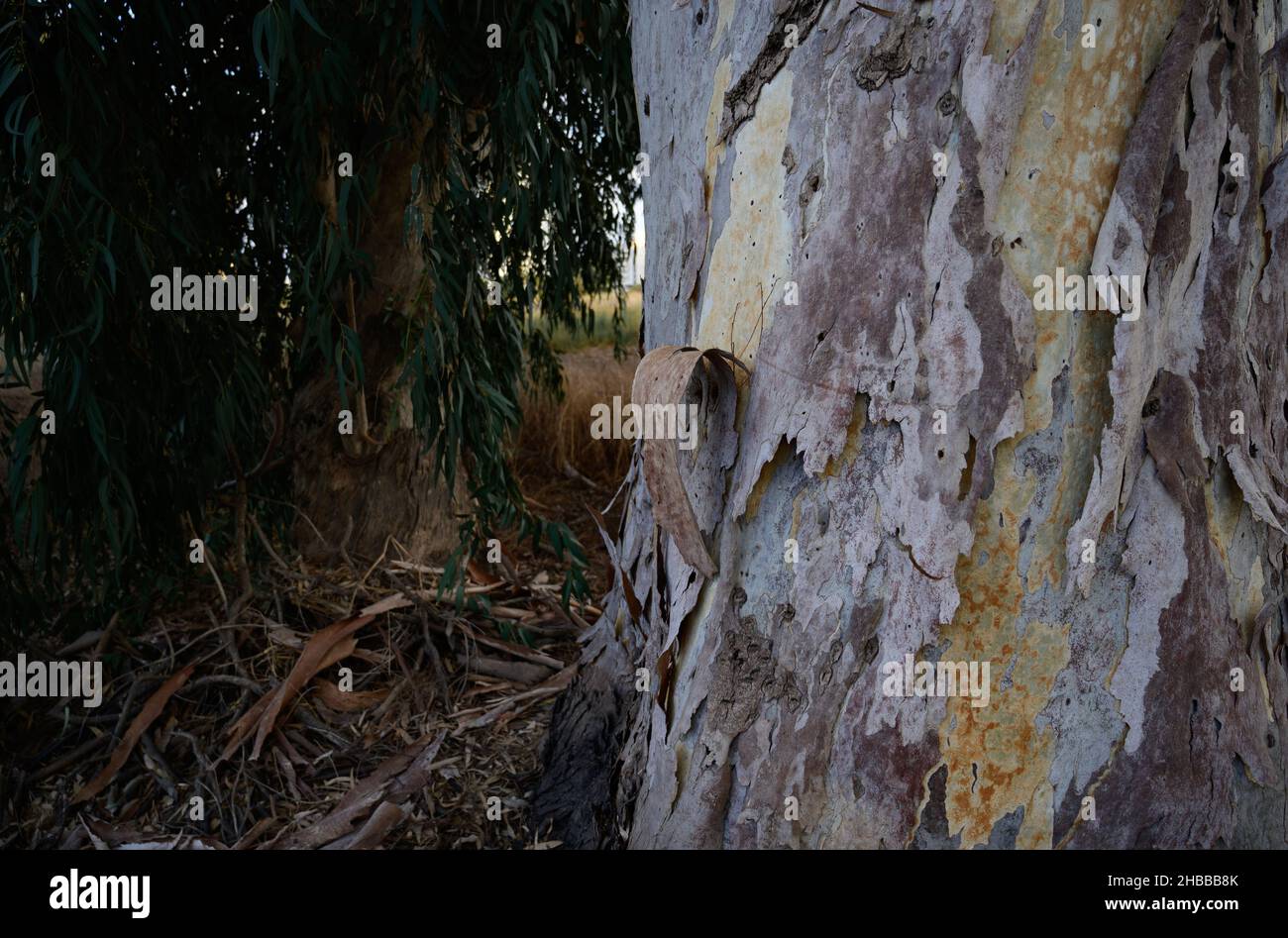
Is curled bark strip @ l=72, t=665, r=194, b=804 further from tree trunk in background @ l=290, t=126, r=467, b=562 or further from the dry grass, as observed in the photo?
the dry grass

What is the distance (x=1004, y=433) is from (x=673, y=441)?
0.40 m

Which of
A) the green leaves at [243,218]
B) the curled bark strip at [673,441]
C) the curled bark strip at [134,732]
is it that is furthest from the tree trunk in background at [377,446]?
the curled bark strip at [673,441]

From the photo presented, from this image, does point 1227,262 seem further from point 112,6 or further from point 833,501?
point 112,6

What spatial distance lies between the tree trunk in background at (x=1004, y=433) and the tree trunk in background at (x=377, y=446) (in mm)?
1856

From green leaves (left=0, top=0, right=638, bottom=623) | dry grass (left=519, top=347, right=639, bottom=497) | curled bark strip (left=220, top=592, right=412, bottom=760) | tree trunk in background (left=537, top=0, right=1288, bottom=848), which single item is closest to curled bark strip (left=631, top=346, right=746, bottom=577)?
tree trunk in background (left=537, top=0, right=1288, bottom=848)

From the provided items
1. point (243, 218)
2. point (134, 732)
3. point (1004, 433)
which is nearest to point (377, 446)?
point (243, 218)

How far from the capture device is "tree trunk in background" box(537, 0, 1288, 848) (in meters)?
1.14

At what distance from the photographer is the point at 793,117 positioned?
123 centimetres

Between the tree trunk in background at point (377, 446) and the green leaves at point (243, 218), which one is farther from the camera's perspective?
the tree trunk in background at point (377, 446)

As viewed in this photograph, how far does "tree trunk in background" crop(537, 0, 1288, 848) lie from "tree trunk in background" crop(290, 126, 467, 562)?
1.86 metres

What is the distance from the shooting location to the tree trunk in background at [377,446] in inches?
115

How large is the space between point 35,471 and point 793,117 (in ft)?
11.2

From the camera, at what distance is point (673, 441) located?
1222 mm

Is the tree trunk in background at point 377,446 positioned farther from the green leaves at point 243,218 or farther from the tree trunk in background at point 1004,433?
the tree trunk in background at point 1004,433
